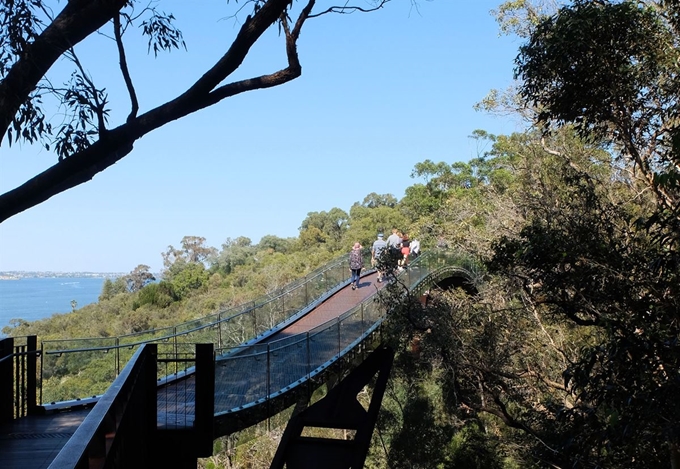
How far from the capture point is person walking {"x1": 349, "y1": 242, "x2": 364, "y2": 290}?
16.5m

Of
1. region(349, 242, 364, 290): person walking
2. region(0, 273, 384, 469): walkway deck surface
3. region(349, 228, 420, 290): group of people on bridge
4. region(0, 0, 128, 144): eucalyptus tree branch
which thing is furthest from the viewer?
region(349, 242, 364, 290): person walking

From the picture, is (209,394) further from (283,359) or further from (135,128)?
(283,359)

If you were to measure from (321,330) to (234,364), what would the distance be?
276 cm

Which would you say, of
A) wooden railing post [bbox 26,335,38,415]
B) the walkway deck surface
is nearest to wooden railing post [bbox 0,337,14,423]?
the walkway deck surface

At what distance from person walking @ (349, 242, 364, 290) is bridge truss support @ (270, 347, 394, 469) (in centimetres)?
552

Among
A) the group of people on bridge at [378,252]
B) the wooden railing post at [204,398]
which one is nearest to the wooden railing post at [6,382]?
the wooden railing post at [204,398]

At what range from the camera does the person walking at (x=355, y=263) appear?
16453 millimetres

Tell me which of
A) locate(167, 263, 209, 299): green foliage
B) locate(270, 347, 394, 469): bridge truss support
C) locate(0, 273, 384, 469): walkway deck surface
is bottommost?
locate(270, 347, 394, 469): bridge truss support

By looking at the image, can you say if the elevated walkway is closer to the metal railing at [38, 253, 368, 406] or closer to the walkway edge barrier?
the walkway edge barrier

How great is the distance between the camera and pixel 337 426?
33.1 ft

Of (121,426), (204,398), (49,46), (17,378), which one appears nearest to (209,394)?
(204,398)

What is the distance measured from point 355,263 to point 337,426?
7.04 m

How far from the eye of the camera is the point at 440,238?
60.3ft

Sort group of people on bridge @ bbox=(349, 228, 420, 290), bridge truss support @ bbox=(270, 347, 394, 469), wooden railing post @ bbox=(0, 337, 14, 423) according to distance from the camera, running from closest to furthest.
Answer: wooden railing post @ bbox=(0, 337, 14, 423)
bridge truss support @ bbox=(270, 347, 394, 469)
group of people on bridge @ bbox=(349, 228, 420, 290)
